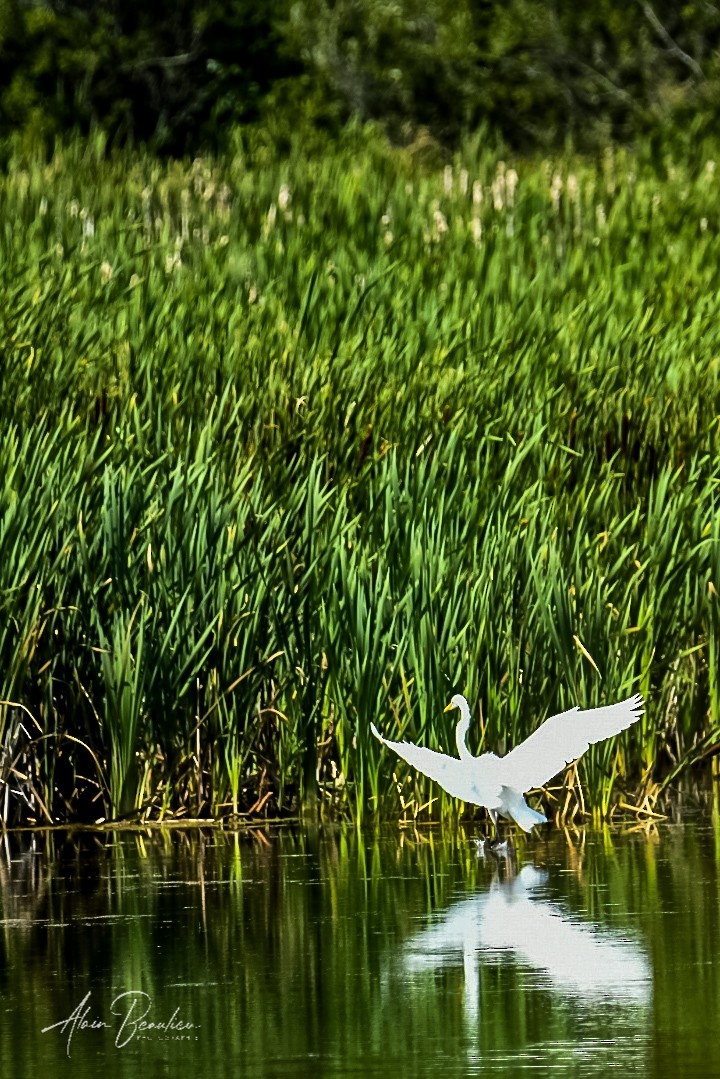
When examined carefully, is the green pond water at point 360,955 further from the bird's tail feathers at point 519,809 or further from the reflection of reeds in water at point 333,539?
the reflection of reeds in water at point 333,539

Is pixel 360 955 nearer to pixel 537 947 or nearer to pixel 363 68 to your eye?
pixel 537 947

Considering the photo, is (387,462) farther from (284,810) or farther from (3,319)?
(3,319)

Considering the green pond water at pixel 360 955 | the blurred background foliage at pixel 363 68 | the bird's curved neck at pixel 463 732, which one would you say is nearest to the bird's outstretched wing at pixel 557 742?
the bird's curved neck at pixel 463 732

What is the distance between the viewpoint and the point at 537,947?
16.3ft

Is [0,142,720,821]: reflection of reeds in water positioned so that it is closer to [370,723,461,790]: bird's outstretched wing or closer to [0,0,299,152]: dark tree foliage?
[370,723,461,790]: bird's outstretched wing

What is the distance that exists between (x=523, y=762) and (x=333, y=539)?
162 centimetres

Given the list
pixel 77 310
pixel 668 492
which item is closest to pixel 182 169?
pixel 77 310

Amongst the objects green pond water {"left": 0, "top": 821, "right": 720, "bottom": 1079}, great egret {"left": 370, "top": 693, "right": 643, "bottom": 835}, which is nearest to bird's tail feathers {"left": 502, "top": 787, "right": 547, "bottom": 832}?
great egret {"left": 370, "top": 693, "right": 643, "bottom": 835}

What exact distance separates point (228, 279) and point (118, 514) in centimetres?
558

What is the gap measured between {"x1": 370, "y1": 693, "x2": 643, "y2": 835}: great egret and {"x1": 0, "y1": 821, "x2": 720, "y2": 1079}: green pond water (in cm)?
18

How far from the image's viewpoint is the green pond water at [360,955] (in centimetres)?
413

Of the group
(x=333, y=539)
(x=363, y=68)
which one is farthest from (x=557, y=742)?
(x=363, y=68)

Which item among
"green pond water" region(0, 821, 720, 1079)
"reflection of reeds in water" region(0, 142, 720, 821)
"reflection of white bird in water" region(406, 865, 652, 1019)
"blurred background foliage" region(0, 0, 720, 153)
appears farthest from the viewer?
"blurred background foliage" region(0, 0, 720, 153)

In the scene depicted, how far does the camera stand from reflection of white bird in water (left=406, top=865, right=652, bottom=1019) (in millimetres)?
4570
